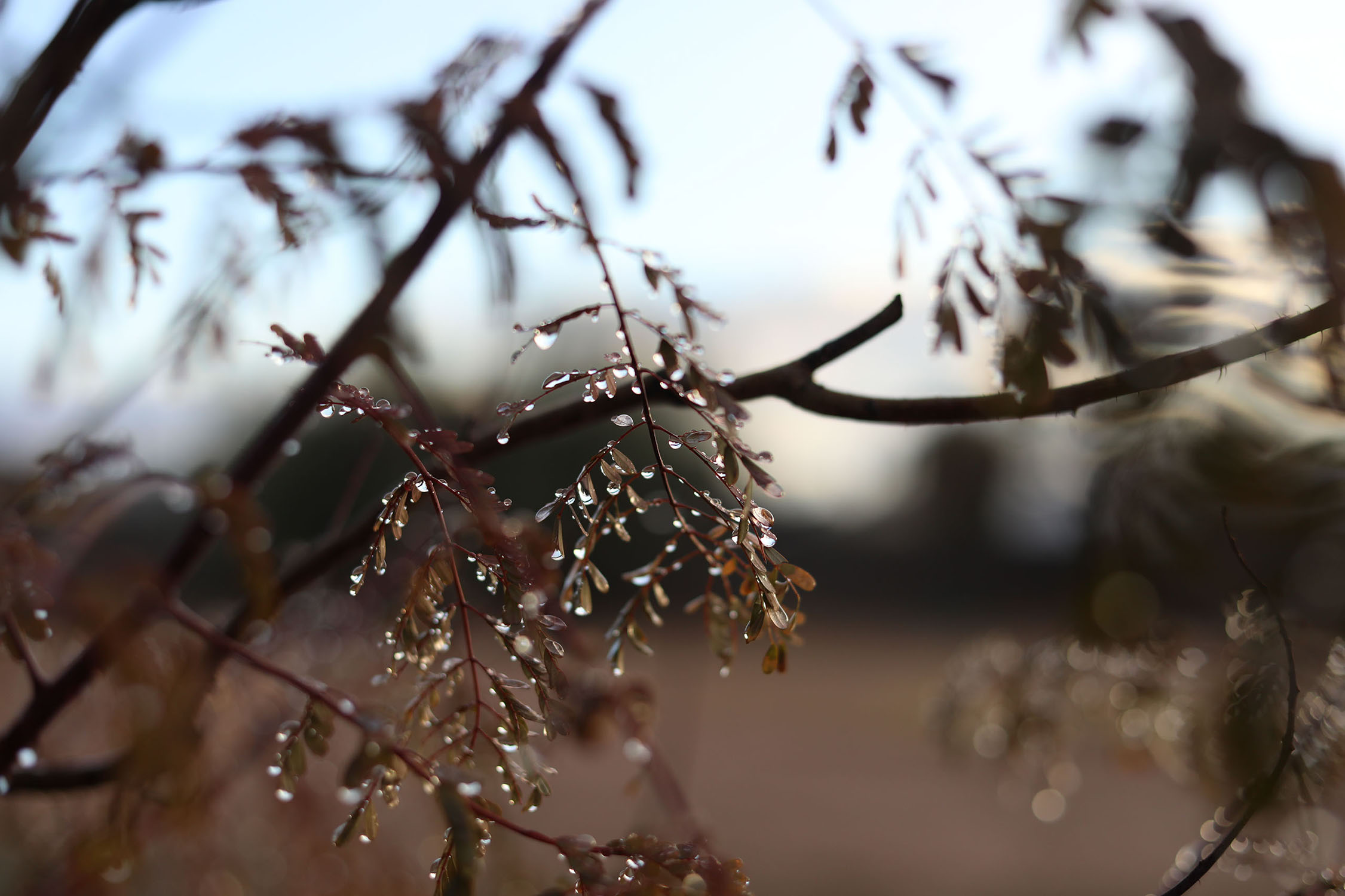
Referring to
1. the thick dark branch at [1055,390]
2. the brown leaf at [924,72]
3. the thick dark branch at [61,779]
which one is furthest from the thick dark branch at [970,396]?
the thick dark branch at [61,779]

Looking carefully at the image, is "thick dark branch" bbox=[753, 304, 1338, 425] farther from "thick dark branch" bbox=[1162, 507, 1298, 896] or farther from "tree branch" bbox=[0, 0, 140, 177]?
"tree branch" bbox=[0, 0, 140, 177]

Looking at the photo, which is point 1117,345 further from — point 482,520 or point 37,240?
point 37,240

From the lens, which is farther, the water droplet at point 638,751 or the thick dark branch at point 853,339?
the water droplet at point 638,751

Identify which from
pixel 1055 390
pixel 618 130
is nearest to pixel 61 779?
pixel 618 130

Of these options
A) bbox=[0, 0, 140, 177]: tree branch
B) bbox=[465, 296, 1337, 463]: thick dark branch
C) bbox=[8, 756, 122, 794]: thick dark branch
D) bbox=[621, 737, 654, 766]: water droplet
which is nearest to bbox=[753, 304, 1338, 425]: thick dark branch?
bbox=[465, 296, 1337, 463]: thick dark branch

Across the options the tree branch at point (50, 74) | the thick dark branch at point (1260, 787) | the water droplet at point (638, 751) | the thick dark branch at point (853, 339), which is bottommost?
the thick dark branch at point (1260, 787)

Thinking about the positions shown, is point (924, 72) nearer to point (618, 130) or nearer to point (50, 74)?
point (618, 130)

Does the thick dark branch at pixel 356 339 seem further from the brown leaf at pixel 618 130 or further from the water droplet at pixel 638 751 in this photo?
the water droplet at pixel 638 751

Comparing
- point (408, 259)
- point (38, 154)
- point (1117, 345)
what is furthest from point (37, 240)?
point (1117, 345)

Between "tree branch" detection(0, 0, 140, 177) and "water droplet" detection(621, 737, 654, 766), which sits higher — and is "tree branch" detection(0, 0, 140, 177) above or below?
above
